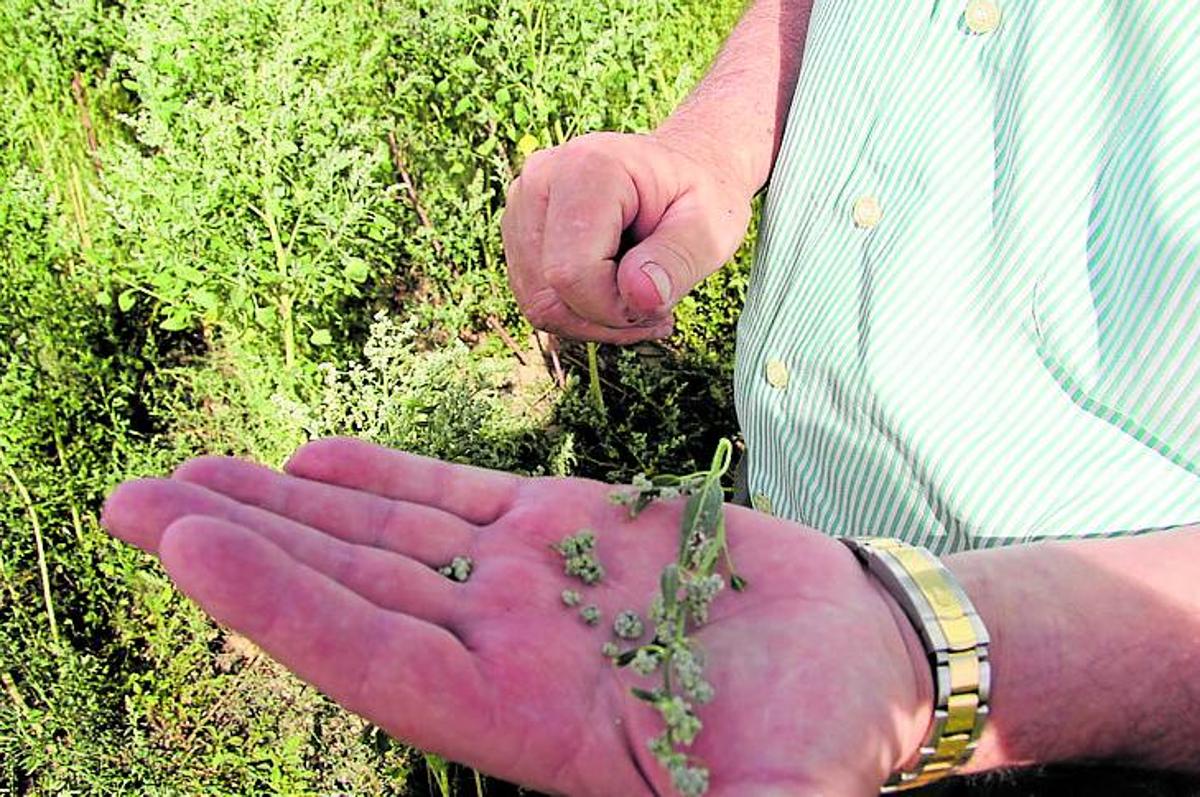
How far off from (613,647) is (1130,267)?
79 cm

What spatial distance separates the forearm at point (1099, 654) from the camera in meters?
1.11

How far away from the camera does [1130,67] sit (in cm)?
133

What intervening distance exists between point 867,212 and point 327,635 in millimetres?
1069

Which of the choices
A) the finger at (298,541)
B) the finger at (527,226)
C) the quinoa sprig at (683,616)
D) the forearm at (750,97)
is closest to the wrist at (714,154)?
the forearm at (750,97)

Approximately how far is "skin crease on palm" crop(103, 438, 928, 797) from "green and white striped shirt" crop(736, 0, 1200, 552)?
0.35m

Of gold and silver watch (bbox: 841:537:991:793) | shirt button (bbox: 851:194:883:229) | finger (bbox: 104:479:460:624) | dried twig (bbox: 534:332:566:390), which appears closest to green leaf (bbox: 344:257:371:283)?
dried twig (bbox: 534:332:566:390)

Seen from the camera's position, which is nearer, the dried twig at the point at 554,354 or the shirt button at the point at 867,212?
the shirt button at the point at 867,212

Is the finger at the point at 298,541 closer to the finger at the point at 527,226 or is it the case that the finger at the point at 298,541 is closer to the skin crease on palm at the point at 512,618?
the skin crease on palm at the point at 512,618

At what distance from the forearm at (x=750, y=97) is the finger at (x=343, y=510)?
37.5 inches

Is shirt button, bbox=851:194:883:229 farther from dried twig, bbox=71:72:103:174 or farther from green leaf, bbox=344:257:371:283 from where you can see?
dried twig, bbox=71:72:103:174

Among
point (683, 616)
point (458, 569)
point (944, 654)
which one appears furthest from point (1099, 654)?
point (458, 569)

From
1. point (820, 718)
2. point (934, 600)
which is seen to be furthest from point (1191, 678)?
point (820, 718)

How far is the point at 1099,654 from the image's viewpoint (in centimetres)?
112

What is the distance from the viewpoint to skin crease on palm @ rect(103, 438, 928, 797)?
100 cm
